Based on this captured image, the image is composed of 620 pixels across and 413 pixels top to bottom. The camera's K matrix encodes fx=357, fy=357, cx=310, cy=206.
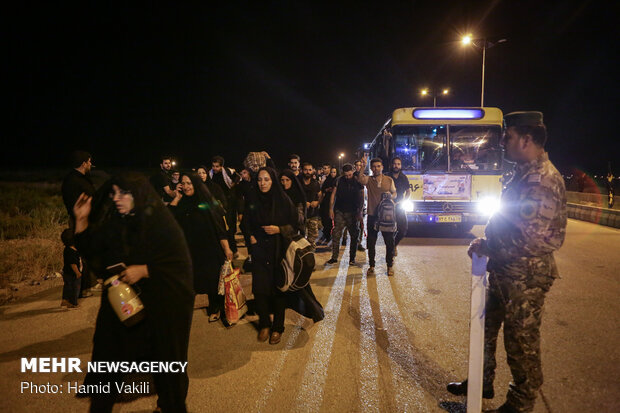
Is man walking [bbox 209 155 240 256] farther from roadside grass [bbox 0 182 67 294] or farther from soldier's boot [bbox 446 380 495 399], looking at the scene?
soldier's boot [bbox 446 380 495 399]

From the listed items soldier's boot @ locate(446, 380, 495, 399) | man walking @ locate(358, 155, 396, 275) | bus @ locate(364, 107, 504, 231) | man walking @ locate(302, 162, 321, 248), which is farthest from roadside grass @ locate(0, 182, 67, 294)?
bus @ locate(364, 107, 504, 231)

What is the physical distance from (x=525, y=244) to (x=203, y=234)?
3.40 meters

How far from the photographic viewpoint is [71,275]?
4.77 m

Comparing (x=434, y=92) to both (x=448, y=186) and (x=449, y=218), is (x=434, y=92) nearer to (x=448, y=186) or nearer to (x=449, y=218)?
(x=448, y=186)

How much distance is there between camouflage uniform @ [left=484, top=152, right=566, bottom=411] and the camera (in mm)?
2348

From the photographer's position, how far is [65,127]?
272ft

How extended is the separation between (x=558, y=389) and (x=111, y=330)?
345 cm

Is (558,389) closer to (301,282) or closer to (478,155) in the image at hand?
(301,282)

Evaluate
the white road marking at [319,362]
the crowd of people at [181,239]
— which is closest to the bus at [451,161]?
the crowd of people at [181,239]

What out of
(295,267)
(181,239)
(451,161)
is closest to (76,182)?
(181,239)

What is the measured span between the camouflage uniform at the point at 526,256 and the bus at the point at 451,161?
22.1 ft

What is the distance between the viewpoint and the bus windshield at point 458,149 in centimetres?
920

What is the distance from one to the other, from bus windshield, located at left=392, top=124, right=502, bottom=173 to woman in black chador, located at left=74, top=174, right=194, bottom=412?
784cm

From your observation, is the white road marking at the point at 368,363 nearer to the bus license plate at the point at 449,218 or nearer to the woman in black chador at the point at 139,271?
the woman in black chador at the point at 139,271
